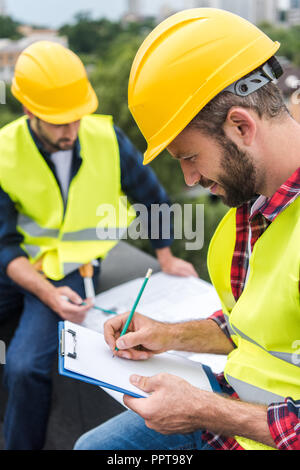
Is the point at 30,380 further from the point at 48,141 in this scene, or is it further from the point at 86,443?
the point at 48,141

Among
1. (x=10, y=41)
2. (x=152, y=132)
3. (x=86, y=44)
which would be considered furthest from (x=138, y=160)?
(x=86, y=44)

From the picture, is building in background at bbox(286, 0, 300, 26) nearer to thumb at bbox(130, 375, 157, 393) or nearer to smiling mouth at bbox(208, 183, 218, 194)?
smiling mouth at bbox(208, 183, 218, 194)

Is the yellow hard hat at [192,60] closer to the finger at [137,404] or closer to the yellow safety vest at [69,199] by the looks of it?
the finger at [137,404]

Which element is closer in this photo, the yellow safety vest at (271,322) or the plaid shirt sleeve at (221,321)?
the yellow safety vest at (271,322)

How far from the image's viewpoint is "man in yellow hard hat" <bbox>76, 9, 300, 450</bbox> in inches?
42.9

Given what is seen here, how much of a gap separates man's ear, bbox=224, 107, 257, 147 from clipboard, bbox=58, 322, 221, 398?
687mm

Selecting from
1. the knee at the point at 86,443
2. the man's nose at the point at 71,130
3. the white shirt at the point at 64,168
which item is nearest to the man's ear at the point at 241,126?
the knee at the point at 86,443

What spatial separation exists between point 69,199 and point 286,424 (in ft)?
4.83

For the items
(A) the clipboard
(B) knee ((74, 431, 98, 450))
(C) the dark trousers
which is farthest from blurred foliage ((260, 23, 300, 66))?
(B) knee ((74, 431, 98, 450))

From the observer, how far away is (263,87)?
112 cm

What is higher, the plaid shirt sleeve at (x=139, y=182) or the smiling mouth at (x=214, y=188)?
the smiling mouth at (x=214, y=188)

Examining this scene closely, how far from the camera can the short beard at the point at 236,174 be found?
1137mm

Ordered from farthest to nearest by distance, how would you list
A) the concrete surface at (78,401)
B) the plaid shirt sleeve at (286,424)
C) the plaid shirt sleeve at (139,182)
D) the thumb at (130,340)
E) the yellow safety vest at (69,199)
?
the plaid shirt sleeve at (139,182) → the yellow safety vest at (69,199) → the concrete surface at (78,401) → the thumb at (130,340) → the plaid shirt sleeve at (286,424)

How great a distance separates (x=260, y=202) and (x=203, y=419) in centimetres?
58
